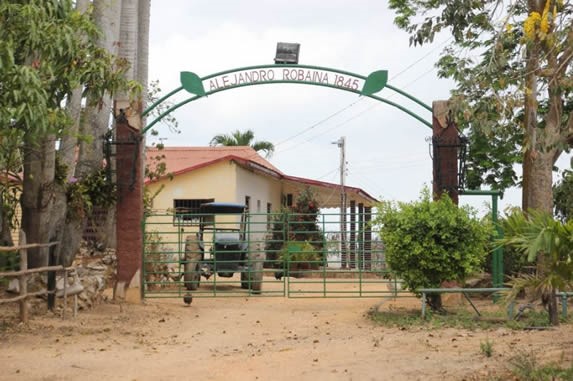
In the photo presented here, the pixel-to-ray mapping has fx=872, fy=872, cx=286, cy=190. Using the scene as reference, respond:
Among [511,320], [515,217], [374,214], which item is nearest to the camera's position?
[515,217]

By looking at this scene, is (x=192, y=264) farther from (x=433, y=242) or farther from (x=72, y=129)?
(x=433, y=242)

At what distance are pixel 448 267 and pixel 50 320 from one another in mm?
6409

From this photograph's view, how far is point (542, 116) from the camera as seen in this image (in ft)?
69.1

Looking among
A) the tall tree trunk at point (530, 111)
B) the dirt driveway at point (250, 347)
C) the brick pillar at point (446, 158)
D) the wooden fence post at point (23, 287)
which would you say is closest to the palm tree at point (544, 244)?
the dirt driveway at point (250, 347)

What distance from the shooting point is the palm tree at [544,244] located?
7.99m

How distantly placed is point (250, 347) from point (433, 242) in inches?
147

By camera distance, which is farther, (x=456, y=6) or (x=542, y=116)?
(x=542, y=116)

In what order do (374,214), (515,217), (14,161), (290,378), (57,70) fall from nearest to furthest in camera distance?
(515,217)
(290,378)
(57,70)
(14,161)
(374,214)

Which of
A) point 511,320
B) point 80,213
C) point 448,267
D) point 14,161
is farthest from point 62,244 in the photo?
point 511,320

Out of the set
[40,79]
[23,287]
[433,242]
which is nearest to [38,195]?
[23,287]

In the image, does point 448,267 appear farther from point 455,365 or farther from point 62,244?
point 62,244

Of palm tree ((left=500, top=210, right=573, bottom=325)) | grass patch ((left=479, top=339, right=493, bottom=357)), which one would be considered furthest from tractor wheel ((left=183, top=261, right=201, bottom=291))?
palm tree ((left=500, top=210, right=573, bottom=325))

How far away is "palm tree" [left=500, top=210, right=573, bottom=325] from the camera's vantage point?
7.99m

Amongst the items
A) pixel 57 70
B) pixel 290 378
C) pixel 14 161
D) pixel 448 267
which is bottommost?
pixel 290 378
